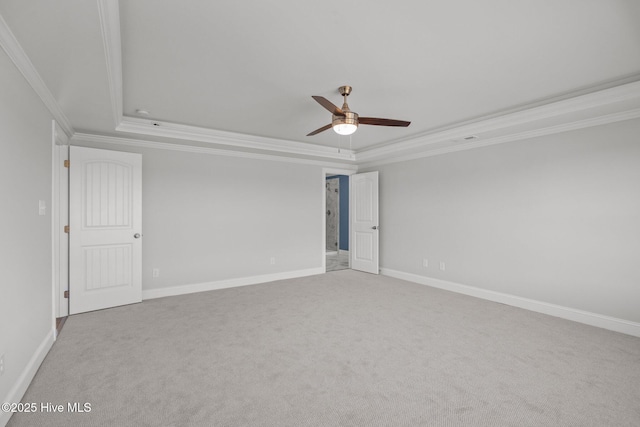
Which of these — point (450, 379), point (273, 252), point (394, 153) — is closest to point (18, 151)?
point (450, 379)

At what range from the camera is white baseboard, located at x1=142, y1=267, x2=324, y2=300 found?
4500 millimetres

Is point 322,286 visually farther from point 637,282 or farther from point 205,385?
point 637,282

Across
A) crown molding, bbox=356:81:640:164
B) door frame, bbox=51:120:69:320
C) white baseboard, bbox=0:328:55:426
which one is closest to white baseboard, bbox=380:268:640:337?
crown molding, bbox=356:81:640:164

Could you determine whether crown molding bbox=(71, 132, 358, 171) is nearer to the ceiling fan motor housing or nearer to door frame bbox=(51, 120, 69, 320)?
door frame bbox=(51, 120, 69, 320)

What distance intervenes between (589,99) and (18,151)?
474 centimetres

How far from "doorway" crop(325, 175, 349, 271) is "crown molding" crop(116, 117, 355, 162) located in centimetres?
322

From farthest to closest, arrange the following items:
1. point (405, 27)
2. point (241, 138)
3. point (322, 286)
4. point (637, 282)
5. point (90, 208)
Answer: point (322, 286) < point (241, 138) < point (90, 208) < point (637, 282) < point (405, 27)

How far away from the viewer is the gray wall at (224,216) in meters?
4.55

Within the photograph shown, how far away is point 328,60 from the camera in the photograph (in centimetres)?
244

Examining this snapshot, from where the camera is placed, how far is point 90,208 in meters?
3.89

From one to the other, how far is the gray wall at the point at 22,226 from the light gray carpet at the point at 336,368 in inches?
14.1

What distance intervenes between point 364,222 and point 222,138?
10.3 feet

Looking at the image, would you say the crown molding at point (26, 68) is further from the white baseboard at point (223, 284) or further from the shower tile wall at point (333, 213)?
the shower tile wall at point (333, 213)

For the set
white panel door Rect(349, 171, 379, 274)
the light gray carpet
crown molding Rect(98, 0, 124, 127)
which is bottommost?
the light gray carpet
